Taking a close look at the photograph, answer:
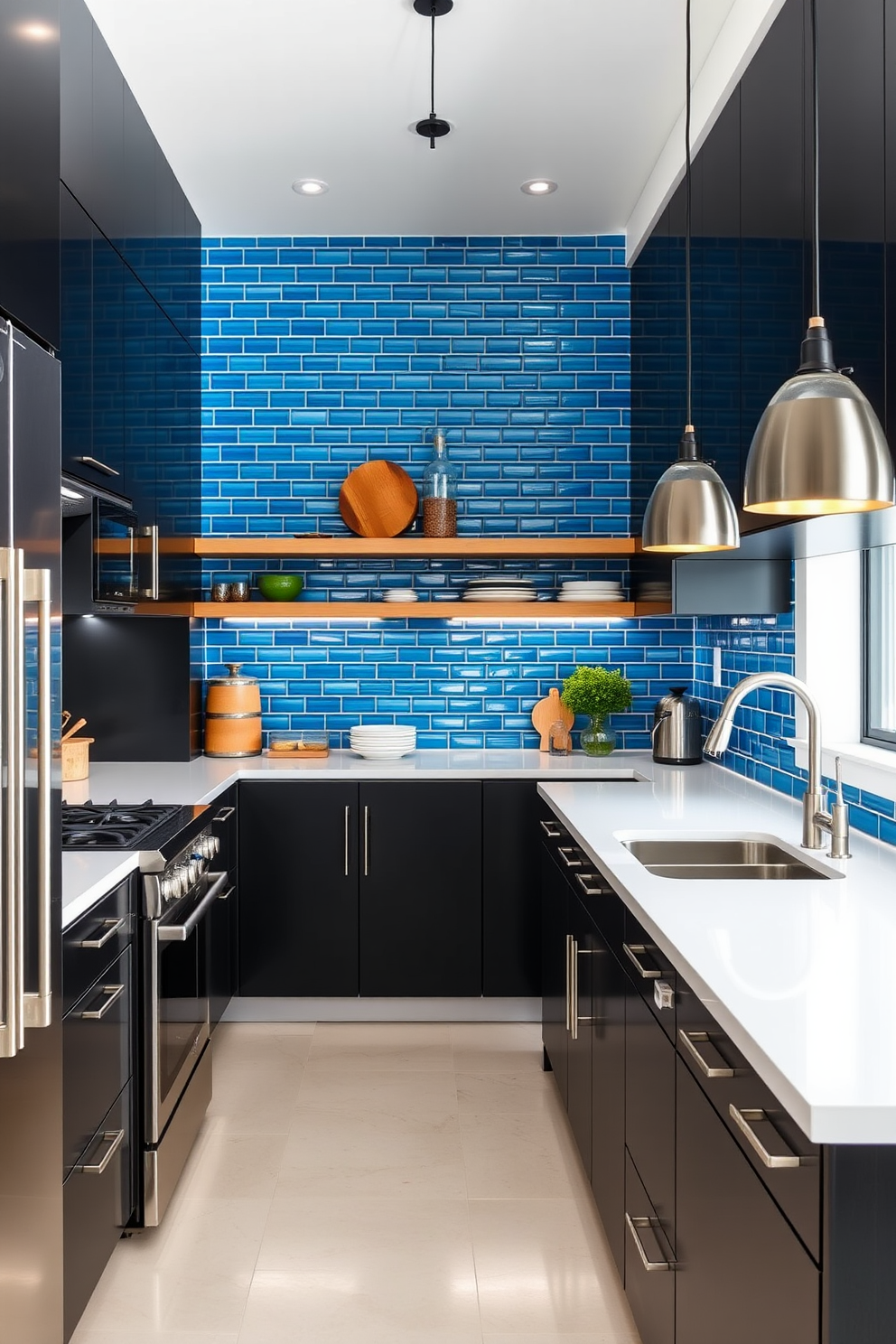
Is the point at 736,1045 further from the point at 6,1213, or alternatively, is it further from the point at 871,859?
the point at 6,1213

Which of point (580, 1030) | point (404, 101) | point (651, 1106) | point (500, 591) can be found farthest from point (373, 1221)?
point (404, 101)

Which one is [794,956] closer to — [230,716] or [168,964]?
[168,964]

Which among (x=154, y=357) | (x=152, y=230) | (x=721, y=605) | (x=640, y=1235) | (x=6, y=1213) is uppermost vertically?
(x=152, y=230)

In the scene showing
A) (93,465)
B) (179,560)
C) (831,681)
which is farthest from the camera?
(179,560)

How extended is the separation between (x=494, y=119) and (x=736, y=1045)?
2.87 m

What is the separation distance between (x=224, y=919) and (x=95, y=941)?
4.79 ft

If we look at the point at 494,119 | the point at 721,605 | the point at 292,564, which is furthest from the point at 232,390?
the point at 721,605

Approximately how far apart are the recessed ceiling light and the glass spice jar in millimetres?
→ 960

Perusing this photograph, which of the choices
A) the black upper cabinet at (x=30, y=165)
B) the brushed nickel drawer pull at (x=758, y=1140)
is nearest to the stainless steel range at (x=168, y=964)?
the black upper cabinet at (x=30, y=165)

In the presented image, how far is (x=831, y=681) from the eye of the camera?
2.86m

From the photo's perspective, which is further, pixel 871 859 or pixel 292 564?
pixel 292 564

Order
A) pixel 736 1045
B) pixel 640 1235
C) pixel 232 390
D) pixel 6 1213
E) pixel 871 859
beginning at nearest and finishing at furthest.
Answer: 1. pixel 736 1045
2. pixel 6 1213
3. pixel 640 1235
4. pixel 871 859
5. pixel 232 390

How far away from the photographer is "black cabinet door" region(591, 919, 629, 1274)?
2102mm

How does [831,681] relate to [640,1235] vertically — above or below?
above
